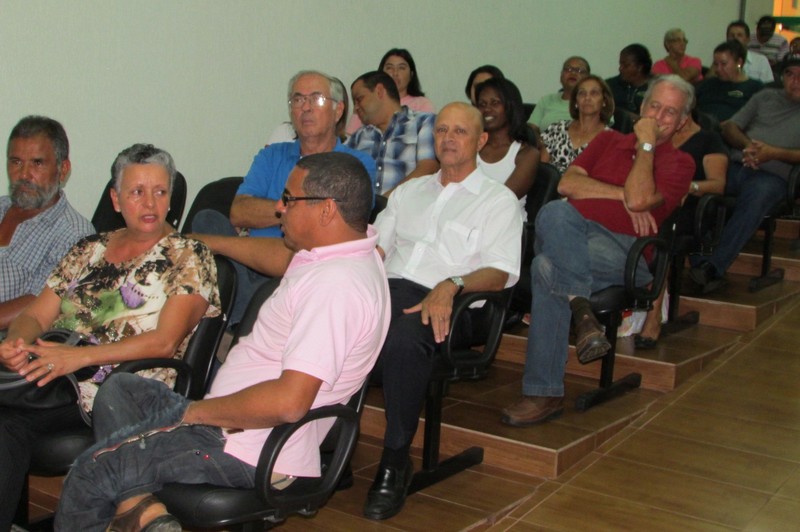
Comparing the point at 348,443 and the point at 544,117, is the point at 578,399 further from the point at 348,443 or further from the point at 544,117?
the point at 544,117

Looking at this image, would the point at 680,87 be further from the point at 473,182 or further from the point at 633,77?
the point at 633,77

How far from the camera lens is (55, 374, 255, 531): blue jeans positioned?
2.00m

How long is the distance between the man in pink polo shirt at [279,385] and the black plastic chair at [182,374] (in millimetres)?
263

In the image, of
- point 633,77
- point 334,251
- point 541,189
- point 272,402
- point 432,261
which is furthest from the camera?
point 633,77

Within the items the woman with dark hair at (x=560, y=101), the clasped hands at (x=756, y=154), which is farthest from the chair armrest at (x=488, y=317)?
the woman with dark hair at (x=560, y=101)

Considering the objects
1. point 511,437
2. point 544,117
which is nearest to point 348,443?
point 511,437

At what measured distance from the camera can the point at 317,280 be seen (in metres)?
2.01

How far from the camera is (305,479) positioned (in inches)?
83.0

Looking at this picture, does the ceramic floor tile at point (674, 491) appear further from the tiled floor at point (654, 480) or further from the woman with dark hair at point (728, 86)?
the woman with dark hair at point (728, 86)

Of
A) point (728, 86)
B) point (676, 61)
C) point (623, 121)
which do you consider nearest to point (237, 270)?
point (623, 121)

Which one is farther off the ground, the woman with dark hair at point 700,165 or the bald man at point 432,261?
the woman with dark hair at point 700,165

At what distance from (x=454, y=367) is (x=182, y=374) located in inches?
35.1

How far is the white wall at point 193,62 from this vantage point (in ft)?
12.0

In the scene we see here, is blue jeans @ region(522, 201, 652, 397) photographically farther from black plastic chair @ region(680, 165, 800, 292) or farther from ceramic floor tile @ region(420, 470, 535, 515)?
black plastic chair @ region(680, 165, 800, 292)
